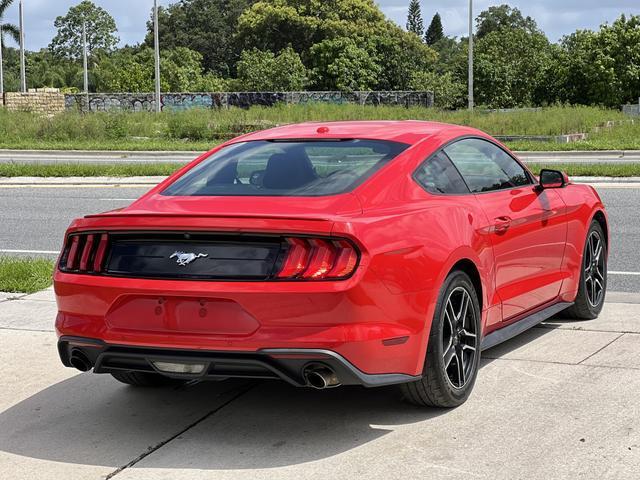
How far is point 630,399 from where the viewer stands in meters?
5.36

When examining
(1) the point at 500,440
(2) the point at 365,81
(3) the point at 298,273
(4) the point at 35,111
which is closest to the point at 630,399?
(1) the point at 500,440

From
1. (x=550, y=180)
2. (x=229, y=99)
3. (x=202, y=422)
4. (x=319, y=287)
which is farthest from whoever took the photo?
(x=229, y=99)

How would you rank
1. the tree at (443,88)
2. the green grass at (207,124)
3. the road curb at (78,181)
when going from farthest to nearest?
the tree at (443,88)
the green grass at (207,124)
the road curb at (78,181)

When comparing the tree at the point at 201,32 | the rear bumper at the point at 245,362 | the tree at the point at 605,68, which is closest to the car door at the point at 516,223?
the rear bumper at the point at 245,362

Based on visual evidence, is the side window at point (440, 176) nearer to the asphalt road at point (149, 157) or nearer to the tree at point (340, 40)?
the asphalt road at point (149, 157)

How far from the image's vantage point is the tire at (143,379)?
19.0 ft

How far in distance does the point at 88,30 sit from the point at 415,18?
2426 inches

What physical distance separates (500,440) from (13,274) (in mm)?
5655

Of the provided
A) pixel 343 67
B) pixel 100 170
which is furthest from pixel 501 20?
pixel 100 170

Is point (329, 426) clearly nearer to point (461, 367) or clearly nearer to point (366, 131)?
point (461, 367)

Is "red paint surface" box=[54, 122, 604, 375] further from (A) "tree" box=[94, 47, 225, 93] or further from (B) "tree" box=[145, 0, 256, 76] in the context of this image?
(B) "tree" box=[145, 0, 256, 76]

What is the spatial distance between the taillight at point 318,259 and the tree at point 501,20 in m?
135

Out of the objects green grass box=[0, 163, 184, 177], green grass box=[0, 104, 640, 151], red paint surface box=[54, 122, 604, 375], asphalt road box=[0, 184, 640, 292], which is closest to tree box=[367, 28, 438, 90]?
green grass box=[0, 104, 640, 151]

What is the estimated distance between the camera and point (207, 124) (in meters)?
37.2
